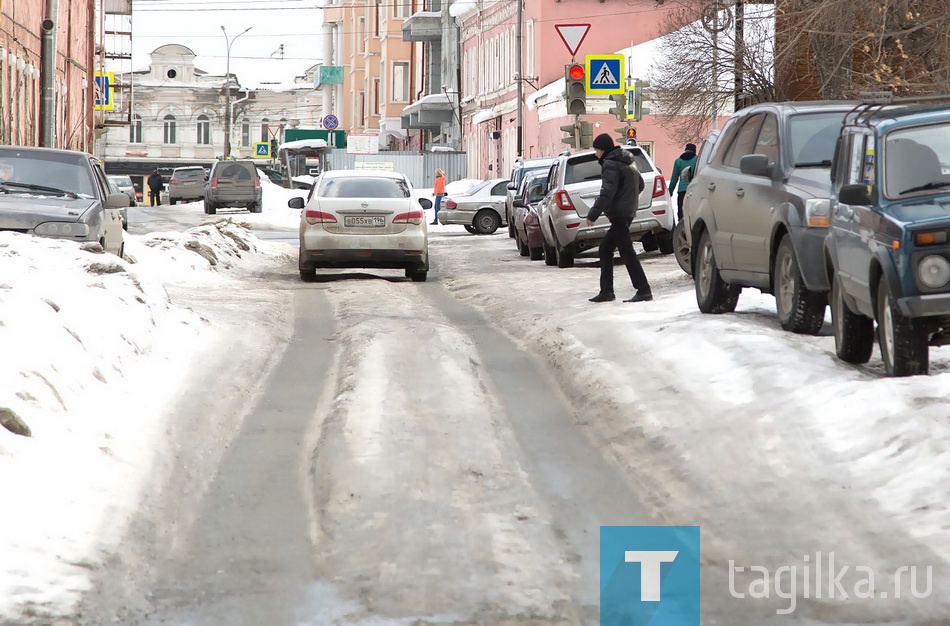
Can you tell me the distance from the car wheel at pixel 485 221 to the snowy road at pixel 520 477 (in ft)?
85.8

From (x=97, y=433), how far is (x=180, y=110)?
115 meters

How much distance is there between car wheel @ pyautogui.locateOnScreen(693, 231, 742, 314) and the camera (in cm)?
1301

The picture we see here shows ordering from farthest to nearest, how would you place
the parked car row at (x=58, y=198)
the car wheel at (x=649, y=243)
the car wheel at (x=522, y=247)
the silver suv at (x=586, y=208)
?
the car wheel at (x=522, y=247) < the car wheel at (x=649, y=243) < the silver suv at (x=586, y=208) < the parked car row at (x=58, y=198)

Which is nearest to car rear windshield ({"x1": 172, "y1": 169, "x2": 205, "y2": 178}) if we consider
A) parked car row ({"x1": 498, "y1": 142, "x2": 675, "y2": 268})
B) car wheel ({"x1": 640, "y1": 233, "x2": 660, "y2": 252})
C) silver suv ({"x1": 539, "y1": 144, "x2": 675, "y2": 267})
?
parked car row ({"x1": 498, "y1": 142, "x2": 675, "y2": 268})

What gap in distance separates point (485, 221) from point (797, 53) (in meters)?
10.1

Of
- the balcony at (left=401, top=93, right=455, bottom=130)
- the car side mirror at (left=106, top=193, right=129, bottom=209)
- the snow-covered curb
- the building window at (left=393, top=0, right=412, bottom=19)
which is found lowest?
the snow-covered curb

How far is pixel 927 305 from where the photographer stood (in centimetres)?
862

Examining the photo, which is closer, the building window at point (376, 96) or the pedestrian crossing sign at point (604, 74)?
the pedestrian crossing sign at point (604, 74)

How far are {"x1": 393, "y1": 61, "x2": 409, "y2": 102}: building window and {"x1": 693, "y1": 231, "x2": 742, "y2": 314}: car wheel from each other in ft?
250

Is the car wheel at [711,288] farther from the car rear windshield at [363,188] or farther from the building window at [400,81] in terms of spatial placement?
the building window at [400,81]

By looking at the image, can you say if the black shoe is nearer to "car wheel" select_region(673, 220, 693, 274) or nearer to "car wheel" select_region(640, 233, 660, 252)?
"car wheel" select_region(673, 220, 693, 274)

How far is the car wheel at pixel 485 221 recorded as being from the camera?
38.5m

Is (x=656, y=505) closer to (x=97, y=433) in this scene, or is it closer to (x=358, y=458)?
(x=358, y=458)

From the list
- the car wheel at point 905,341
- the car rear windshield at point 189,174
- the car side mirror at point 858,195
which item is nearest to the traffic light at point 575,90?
the car side mirror at point 858,195
